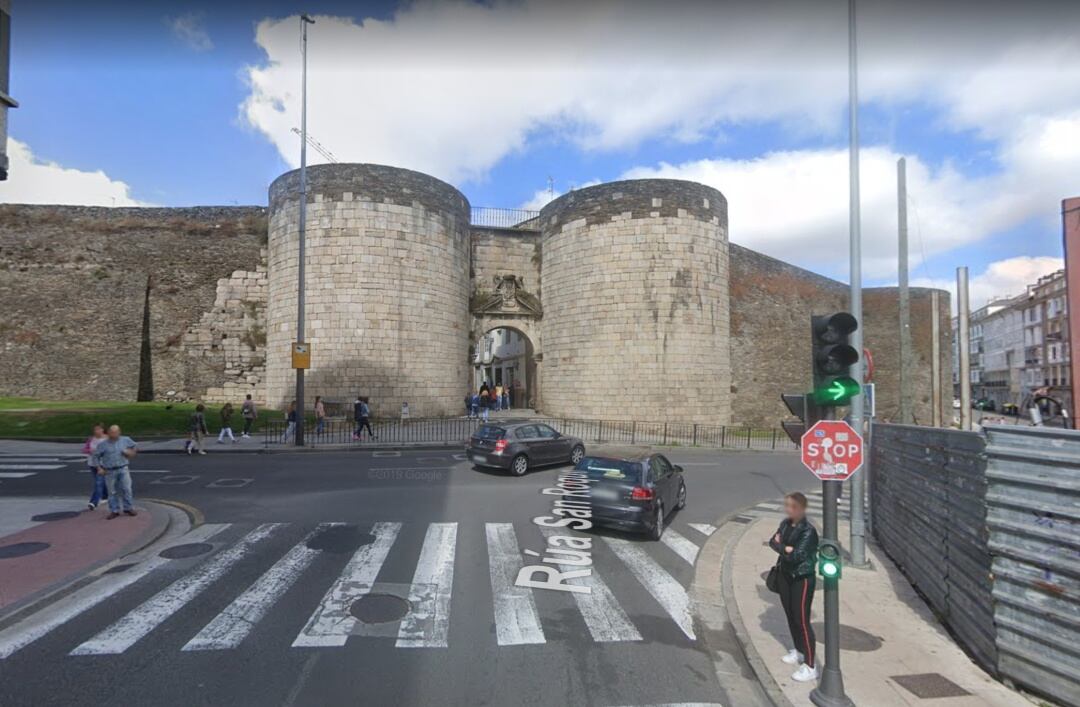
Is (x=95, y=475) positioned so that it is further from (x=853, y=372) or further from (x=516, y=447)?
(x=853, y=372)

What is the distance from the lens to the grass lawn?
2120 centimetres

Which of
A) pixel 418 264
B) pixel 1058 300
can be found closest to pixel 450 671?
pixel 418 264

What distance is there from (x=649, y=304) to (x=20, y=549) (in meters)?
23.7

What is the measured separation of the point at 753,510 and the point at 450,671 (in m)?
8.80

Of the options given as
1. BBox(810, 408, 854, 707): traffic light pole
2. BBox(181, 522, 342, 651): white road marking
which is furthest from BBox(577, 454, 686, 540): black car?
BBox(810, 408, 854, 707): traffic light pole

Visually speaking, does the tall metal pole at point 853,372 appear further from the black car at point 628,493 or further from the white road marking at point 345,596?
the white road marking at point 345,596

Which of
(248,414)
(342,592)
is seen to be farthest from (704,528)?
(248,414)

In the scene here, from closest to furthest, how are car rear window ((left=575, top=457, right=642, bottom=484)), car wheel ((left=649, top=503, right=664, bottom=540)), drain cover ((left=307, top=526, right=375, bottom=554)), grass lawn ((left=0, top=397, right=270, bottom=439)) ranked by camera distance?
drain cover ((left=307, top=526, right=375, bottom=554)) < car wheel ((left=649, top=503, right=664, bottom=540)) < car rear window ((left=575, top=457, right=642, bottom=484)) < grass lawn ((left=0, top=397, right=270, bottom=439))

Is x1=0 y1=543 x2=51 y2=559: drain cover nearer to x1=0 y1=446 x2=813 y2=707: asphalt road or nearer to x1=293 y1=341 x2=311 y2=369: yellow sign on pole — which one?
x1=0 y1=446 x2=813 y2=707: asphalt road

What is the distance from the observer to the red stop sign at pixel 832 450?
4.90m

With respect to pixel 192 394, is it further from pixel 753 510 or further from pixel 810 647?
pixel 810 647

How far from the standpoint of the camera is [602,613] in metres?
6.20

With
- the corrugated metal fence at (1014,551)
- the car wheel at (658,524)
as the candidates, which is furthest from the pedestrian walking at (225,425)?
the corrugated metal fence at (1014,551)

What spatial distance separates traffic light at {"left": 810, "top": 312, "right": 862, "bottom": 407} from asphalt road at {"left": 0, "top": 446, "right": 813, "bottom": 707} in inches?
102
